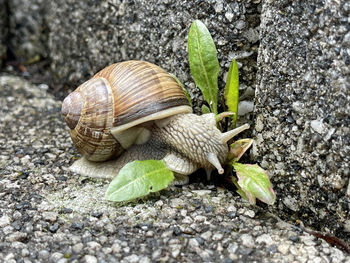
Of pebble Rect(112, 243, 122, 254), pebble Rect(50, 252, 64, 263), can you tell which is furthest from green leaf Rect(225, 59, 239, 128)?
pebble Rect(50, 252, 64, 263)

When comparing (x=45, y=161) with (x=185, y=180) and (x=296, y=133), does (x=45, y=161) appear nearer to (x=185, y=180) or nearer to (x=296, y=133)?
(x=185, y=180)

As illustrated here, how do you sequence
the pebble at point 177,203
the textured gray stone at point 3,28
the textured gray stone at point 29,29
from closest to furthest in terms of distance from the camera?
1. the pebble at point 177,203
2. the textured gray stone at point 29,29
3. the textured gray stone at point 3,28

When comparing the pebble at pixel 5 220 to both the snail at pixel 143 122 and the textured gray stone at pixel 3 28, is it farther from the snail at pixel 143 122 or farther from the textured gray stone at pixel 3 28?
the textured gray stone at pixel 3 28

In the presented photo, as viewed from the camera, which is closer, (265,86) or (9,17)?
(265,86)

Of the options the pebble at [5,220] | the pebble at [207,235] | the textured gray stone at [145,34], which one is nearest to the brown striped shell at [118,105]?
the textured gray stone at [145,34]

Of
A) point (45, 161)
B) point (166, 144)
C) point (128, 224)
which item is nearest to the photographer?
point (128, 224)

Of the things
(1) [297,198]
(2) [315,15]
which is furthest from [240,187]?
(2) [315,15]

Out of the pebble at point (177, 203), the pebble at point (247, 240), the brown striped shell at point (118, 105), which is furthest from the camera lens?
the brown striped shell at point (118, 105)
